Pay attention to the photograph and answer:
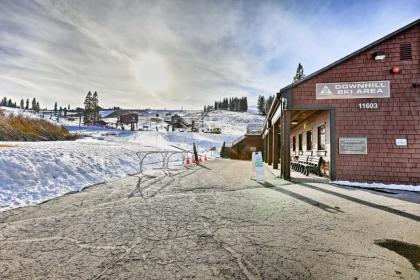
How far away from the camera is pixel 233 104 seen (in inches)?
6176

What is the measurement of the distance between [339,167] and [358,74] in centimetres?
404

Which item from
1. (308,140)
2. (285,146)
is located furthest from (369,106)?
(308,140)

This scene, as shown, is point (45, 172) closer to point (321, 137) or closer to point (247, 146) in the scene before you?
point (321, 137)

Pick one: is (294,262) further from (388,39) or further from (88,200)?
(388,39)

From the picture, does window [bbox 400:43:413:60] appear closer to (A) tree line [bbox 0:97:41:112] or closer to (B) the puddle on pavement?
(B) the puddle on pavement

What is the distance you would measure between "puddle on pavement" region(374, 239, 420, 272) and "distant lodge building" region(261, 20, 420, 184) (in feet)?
23.9

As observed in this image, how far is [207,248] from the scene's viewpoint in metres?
3.66

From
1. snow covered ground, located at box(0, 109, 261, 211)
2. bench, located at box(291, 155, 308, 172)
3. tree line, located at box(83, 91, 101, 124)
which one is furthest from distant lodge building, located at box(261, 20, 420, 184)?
tree line, located at box(83, 91, 101, 124)

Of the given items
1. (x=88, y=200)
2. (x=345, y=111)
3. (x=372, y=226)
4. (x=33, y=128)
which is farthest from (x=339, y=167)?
(x=33, y=128)

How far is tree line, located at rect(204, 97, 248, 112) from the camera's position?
153250 mm

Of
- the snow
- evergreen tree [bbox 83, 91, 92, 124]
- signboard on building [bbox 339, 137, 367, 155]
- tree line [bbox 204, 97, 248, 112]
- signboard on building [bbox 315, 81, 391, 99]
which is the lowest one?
the snow

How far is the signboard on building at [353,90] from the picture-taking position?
10.7 m

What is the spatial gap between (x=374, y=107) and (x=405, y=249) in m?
8.55

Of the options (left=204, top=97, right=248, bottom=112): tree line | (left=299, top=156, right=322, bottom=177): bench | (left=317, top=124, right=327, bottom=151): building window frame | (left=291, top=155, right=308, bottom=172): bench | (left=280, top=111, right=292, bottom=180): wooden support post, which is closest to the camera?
(left=280, top=111, right=292, bottom=180): wooden support post
